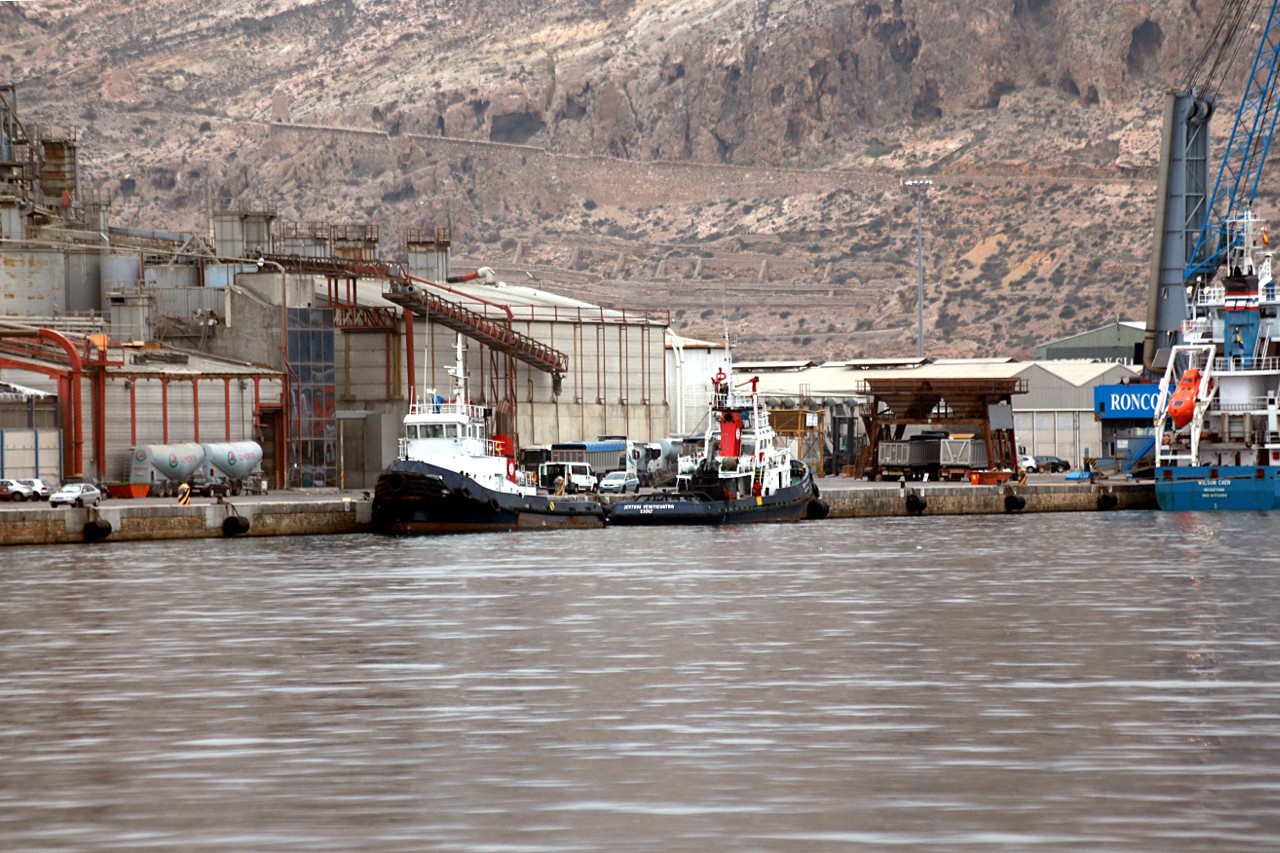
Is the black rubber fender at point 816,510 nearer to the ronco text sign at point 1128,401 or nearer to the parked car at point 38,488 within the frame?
the ronco text sign at point 1128,401

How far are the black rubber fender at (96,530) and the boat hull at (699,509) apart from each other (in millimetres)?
16810

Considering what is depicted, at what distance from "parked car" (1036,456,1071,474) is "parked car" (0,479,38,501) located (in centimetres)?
5722

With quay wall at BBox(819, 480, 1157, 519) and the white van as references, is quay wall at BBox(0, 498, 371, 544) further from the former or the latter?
quay wall at BBox(819, 480, 1157, 519)

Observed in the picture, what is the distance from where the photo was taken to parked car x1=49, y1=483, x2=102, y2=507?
216 ft

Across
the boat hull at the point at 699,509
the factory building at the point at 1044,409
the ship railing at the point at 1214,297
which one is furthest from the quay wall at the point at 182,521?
the factory building at the point at 1044,409

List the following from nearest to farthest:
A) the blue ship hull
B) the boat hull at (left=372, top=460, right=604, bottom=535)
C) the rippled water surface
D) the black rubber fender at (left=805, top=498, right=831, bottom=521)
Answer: the rippled water surface
the boat hull at (left=372, top=460, right=604, bottom=535)
the black rubber fender at (left=805, top=498, right=831, bottom=521)
the blue ship hull

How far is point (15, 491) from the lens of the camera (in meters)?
68.0

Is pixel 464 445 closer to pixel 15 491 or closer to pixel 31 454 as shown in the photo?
pixel 15 491

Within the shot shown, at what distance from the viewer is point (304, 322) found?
87.6m

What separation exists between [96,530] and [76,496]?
7.35 meters

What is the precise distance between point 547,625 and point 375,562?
1709cm

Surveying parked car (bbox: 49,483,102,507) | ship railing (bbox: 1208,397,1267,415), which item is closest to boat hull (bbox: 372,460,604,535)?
parked car (bbox: 49,483,102,507)

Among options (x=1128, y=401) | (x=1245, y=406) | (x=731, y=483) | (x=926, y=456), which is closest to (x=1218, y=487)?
(x=1245, y=406)

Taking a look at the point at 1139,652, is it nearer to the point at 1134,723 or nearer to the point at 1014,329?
the point at 1134,723
